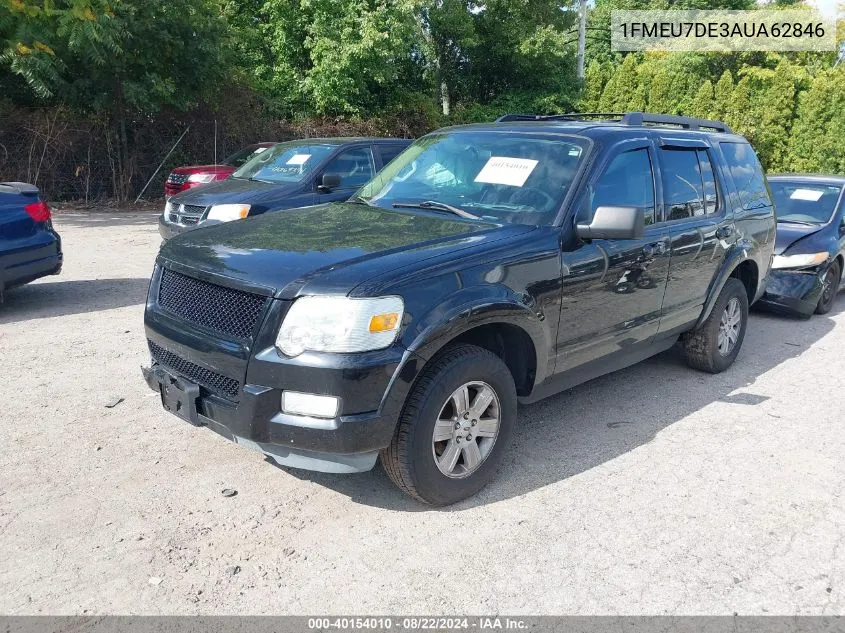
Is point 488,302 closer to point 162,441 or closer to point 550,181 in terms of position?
point 550,181

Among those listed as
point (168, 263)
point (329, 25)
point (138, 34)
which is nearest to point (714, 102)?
point (329, 25)

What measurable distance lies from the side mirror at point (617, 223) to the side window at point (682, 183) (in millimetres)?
1148

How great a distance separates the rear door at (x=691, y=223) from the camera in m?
4.79

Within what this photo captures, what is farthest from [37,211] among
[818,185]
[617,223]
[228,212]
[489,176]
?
[818,185]

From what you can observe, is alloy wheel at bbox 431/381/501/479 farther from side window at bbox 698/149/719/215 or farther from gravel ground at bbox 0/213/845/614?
side window at bbox 698/149/719/215

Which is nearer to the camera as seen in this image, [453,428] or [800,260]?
[453,428]

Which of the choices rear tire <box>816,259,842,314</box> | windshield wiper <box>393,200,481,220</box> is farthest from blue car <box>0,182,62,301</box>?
rear tire <box>816,259,842,314</box>

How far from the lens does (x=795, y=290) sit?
753cm

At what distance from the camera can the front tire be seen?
3236 mm

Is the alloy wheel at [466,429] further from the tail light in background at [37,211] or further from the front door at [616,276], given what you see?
the tail light in background at [37,211]

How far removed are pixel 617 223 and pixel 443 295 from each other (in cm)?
113

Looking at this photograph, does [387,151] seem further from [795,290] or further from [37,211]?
[795,290]

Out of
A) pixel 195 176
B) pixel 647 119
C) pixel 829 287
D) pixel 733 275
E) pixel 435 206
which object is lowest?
pixel 829 287

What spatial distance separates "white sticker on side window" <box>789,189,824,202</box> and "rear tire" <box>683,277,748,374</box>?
345 cm
